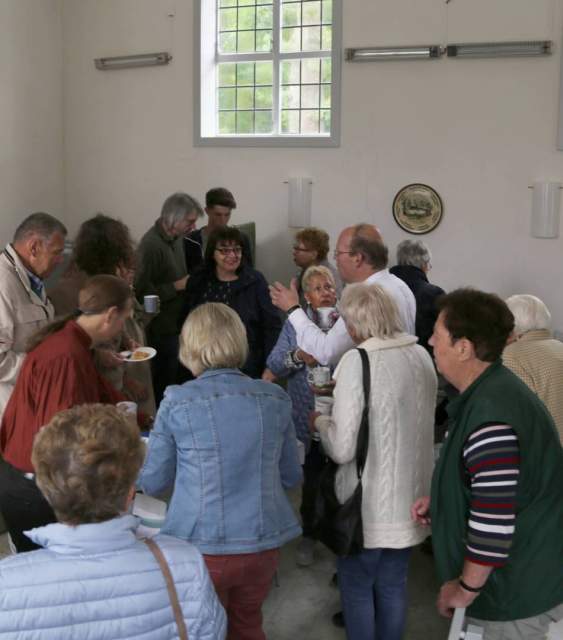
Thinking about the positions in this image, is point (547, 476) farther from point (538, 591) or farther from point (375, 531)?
point (375, 531)

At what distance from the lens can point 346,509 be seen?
9.81ft

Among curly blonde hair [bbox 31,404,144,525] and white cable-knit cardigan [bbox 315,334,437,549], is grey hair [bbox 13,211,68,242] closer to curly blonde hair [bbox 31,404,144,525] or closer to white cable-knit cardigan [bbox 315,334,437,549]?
white cable-knit cardigan [bbox 315,334,437,549]

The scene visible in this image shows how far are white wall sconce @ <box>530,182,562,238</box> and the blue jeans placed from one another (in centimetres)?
433

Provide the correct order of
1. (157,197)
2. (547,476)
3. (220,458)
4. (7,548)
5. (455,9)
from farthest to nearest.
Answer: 1. (157,197)
2. (455,9)
3. (7,548)
4. (220,458)
5. (547,476)

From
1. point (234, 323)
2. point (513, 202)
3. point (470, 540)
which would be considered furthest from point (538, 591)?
point (513, 202)

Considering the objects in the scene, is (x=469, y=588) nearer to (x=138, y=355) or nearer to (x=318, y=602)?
(x=318, y=602)

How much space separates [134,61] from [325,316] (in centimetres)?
529

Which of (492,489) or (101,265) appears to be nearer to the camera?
(492,489)

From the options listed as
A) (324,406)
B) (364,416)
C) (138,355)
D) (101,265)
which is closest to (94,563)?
(364,416)

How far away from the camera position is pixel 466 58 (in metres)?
6.87

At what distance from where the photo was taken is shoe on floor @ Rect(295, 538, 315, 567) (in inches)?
168

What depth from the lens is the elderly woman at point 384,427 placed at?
2910 millimetres

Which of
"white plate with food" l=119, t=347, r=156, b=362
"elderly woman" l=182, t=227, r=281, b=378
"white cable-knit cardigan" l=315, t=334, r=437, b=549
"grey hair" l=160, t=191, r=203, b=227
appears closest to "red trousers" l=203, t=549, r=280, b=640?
"white cable-knit cardigan" l=315, t=334, r=437, b=549

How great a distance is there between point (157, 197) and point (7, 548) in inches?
185
